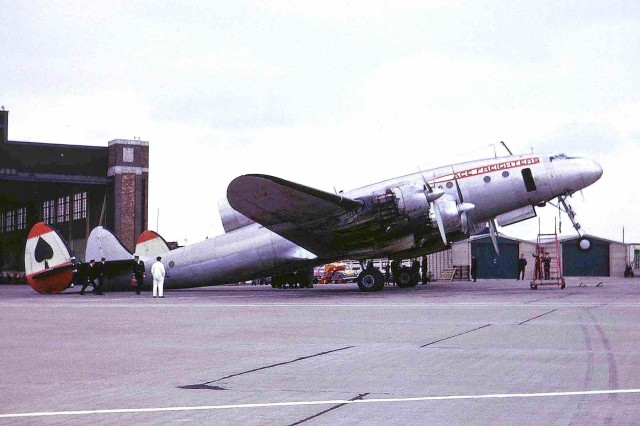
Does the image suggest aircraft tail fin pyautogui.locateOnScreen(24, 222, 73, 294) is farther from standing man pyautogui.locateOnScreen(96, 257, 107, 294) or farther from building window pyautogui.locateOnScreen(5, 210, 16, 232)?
building window pyautogui.locateOnScreen(5, 210, 16, 232)

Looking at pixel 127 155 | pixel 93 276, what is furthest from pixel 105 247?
pixel 127 155

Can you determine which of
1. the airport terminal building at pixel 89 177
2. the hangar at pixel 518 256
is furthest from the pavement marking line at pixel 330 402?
the hangar at pixel 518 256

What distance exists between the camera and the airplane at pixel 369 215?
97.3ft

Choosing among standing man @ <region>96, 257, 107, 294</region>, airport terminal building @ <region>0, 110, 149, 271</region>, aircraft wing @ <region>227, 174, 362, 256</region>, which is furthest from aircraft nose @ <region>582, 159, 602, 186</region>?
airport terminal building @ <region>0, 110, 149, 271</region>

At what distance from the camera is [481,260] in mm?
68750

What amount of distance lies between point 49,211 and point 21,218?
8595mm

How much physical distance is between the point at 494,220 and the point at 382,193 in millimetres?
7070

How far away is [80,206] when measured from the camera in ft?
234

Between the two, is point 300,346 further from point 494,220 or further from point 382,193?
point 494,220

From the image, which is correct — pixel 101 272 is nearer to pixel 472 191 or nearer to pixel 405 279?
pixel 405 279

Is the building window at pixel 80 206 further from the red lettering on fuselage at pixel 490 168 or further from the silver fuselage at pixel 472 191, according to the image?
the red lettering on fuselage at pixel 490 168

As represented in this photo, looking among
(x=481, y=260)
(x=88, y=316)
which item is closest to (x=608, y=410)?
(x=88, y=316)

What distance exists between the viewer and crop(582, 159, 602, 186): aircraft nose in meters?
32.6

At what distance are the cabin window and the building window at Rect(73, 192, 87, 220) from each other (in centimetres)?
4695
